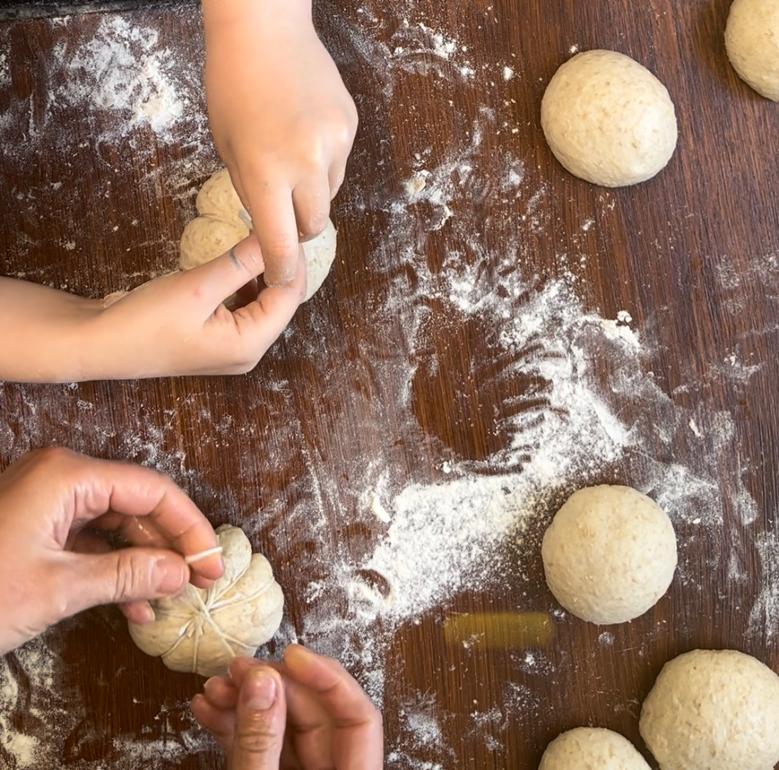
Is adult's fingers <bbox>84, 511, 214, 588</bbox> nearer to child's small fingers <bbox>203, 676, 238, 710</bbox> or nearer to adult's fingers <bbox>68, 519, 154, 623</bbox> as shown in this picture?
adult's fingers <bbox>68, 519, 154, 623</bbox>

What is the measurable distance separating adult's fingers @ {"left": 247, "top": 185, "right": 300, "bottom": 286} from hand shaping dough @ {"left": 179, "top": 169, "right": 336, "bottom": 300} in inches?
8.0

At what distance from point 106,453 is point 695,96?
1101 mm

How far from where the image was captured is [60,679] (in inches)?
54.0

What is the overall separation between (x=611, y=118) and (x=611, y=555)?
656mm

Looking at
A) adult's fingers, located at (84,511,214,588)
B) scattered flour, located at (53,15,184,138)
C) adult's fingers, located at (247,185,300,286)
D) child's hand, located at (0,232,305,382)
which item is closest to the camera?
adult's fingers, located at (247,185,300,286)

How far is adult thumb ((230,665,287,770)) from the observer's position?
110 cm

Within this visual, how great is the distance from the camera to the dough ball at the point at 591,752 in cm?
130

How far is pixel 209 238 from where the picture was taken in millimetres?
1319

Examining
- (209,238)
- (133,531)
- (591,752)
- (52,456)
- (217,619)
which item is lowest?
(591,752)

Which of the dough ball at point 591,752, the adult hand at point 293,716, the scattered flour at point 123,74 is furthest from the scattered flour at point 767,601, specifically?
the scattered flour at point 123,74

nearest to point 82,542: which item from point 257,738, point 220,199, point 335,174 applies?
point 257,738

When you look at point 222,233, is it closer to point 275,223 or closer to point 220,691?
point 275,223

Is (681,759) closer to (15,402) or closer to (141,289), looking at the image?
(141,289)

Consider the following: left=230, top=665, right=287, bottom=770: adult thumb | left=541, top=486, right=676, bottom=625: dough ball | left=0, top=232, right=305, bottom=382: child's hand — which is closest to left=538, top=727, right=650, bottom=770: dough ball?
left=541, top=486, right=676, bottom=625: dough ball
